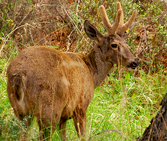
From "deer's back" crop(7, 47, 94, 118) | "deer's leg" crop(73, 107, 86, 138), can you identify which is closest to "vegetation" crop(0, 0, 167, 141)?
"deer's leg" crop(73, 107, 86, 138)

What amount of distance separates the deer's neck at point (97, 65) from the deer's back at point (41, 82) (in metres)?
1.06

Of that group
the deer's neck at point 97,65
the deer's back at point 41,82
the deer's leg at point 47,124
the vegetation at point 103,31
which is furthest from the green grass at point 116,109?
the deer's neck at point 97,65

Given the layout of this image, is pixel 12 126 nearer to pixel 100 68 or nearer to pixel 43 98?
pixel 43 98

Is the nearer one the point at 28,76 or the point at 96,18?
the point at 28,76

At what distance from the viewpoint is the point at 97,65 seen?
598 centimetres

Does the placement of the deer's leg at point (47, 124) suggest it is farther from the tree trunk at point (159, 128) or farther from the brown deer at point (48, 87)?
the tree trunk at point (159, 128)

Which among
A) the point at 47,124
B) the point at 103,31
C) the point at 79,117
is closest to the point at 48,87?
the point at 47,124

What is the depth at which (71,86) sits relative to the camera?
4.76 meters

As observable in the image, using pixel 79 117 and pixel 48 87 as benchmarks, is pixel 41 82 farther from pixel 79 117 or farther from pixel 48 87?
pixel 79 117

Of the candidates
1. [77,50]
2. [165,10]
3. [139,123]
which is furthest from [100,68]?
[165,10]

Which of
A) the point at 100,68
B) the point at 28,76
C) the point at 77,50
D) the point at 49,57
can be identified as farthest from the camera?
the point at 77,50

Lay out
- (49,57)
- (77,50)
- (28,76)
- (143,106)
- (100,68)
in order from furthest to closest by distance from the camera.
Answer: (77,50)
(143,106)
(100,68)
(49,57)
(28,76)

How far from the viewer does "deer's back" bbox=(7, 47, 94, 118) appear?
4.14 metres

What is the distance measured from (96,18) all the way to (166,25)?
188cm
